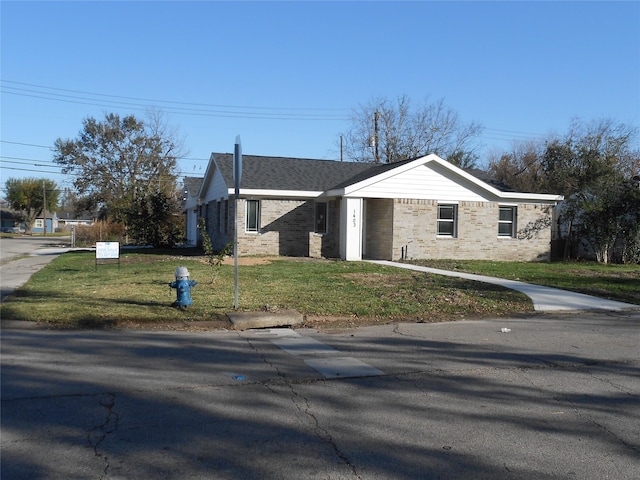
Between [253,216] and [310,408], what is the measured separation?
60.1 feet

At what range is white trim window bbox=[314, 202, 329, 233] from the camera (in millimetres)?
24328

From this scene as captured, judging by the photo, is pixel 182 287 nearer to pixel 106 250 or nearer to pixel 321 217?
pixel 106 250

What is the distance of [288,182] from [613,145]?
1896 cm

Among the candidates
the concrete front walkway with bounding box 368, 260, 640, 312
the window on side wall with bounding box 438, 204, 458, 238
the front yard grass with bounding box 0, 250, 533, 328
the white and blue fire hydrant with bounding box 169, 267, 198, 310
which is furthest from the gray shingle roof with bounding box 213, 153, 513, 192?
the white and blue fire hydrant with bounding box 169, 267, 198, 310

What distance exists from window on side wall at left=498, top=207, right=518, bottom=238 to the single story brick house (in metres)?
0.04

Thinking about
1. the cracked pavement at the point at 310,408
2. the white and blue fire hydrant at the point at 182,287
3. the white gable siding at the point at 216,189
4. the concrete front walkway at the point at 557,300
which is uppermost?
the white gable siding at the point at 216,189

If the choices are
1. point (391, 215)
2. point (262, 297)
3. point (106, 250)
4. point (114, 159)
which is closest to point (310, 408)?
point (262, 297)

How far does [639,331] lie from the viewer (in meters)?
9.60

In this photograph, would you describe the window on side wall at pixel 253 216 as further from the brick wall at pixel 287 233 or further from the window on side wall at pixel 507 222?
the window on side wall at pixel 507 222

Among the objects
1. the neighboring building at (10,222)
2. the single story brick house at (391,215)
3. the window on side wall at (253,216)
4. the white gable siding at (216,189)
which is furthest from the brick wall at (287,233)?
the neighboring building at (10,222)

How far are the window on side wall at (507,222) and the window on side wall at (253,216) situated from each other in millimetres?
10154

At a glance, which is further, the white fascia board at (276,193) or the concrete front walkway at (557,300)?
the white fascia board at (276,193)

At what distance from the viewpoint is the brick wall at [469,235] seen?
22.4 metres

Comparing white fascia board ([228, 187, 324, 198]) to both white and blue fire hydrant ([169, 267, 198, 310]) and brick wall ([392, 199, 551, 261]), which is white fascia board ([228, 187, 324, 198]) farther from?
white and blue fire hydrant ([169, 267, 198, 310])
